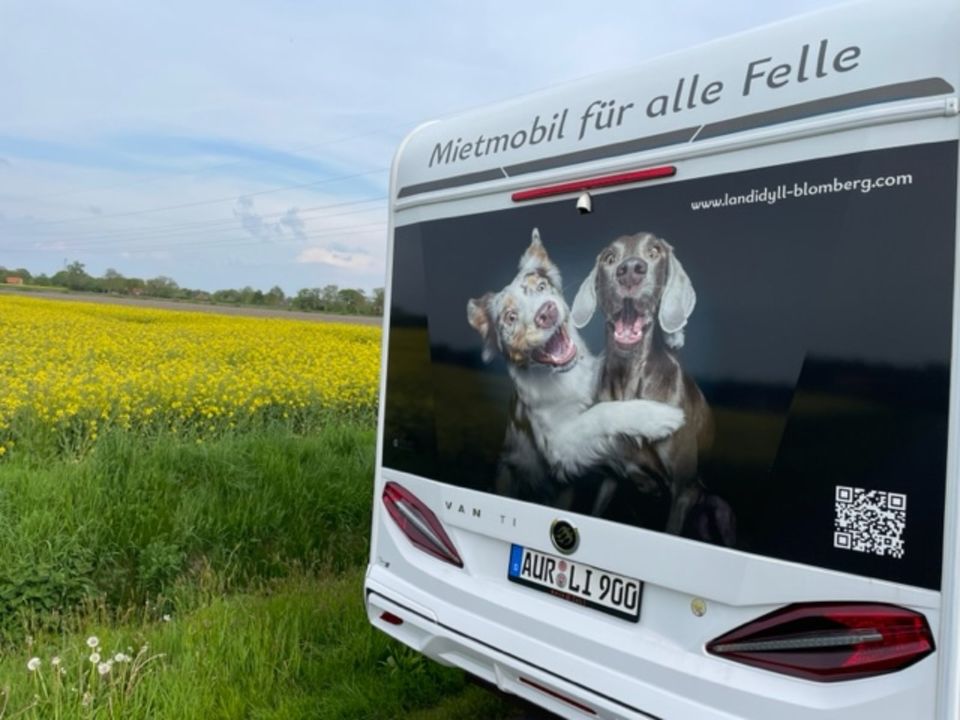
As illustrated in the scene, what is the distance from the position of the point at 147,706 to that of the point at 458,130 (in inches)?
110

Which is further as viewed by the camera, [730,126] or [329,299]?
[329,299]

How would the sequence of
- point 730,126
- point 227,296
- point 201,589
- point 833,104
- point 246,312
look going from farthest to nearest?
point 227,296, point 246,312, point 201,589, point 730,126, point 833,104

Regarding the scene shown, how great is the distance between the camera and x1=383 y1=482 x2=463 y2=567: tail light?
3490 mm

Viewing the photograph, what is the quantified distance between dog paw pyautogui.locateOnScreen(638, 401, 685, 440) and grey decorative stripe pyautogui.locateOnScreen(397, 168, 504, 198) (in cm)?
119

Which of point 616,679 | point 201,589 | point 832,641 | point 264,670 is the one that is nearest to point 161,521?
point 201,589

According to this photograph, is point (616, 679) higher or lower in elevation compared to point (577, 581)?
lower

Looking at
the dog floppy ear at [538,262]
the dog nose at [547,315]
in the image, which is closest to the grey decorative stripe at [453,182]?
the dog floppy ear at [538,262]

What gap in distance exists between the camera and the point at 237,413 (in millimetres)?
9227

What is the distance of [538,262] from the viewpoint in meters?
3.14

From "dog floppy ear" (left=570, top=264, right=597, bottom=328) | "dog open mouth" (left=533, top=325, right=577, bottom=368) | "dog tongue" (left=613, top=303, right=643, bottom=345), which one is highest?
"dog floppy ear" (left=570, top=264, right=597, bottom=328)

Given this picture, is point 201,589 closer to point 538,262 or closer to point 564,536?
point 564,536

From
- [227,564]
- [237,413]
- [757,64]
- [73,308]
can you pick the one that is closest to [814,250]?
[757,64]

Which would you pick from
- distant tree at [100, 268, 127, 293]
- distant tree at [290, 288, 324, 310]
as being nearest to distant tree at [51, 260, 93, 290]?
distant tree at [100, 268, 127, 293]

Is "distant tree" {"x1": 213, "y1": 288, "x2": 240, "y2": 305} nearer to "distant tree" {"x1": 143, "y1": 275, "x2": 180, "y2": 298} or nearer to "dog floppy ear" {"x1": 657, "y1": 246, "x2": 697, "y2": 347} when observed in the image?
"distant tree" {"x1": 143, "y1": 275, "x2": 180, "y2": 298}
